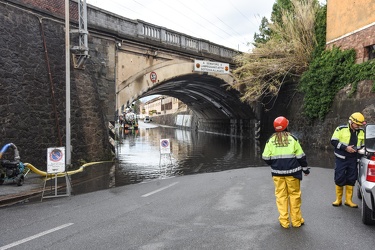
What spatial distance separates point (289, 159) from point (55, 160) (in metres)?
5.81

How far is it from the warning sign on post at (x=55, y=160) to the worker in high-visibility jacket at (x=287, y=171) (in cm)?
549

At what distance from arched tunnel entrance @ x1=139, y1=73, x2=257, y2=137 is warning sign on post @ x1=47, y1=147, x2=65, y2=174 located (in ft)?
40.6

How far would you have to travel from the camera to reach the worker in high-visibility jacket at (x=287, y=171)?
450 centimetres

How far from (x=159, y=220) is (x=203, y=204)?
50.4 inches

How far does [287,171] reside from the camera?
14.7 ft

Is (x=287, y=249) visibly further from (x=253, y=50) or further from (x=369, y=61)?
(x=253, y=50)

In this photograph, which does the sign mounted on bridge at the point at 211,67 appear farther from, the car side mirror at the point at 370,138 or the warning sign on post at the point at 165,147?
→ the car side mirror at the point at 370,138

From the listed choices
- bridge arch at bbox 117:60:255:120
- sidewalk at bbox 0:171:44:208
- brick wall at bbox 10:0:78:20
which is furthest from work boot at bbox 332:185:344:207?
bridge arch at bbox 117:60:255:120

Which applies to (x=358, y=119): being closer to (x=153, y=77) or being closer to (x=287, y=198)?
(x=287, y=198)

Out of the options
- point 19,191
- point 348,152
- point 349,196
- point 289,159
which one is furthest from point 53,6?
point 349,196

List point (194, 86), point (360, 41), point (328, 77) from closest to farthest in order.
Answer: point (360, 41) → point (328, 77) → point (194, 86)

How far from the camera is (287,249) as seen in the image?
3.79 meters

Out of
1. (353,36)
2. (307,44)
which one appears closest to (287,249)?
(353,36)

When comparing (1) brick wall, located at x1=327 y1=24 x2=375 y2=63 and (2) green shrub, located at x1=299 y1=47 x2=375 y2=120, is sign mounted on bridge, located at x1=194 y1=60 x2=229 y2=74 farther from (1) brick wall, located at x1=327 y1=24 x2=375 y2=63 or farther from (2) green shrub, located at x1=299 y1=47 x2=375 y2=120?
(1) brick wall, located at x1=327 y1=24 x2=375 y2=63
